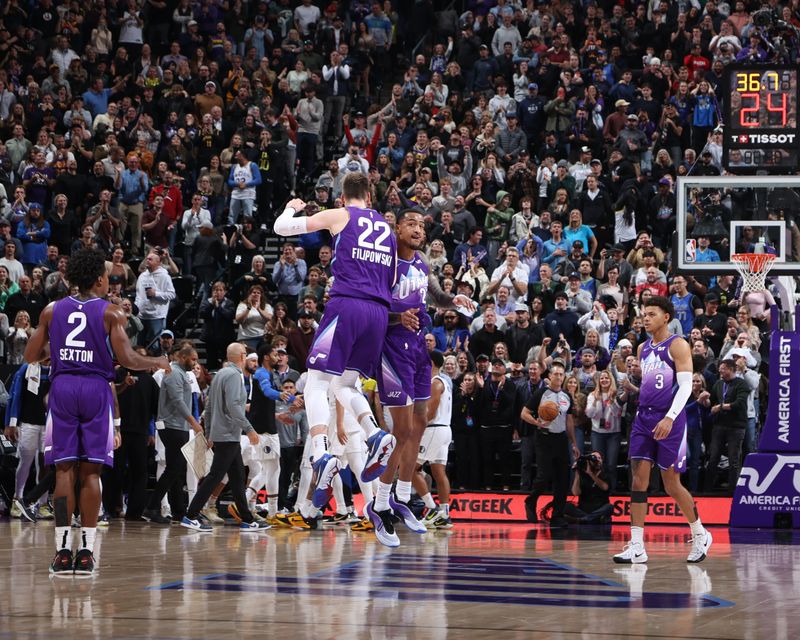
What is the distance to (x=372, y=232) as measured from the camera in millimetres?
10047

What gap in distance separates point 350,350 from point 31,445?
855cm

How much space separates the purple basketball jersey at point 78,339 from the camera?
9.46m

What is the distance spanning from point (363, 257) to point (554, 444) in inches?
A: 308

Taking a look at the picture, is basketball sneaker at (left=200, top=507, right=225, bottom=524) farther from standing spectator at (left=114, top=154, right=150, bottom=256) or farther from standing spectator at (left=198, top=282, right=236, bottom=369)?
standing spectator at (left=114, top=154, right=150, bottom=256)

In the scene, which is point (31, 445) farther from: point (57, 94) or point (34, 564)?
Answer: point (57, 94)

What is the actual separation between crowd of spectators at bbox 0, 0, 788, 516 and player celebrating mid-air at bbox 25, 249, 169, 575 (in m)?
7.84

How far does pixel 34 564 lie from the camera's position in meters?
10.2

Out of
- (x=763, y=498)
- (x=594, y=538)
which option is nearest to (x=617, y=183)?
(x=763, y=498)

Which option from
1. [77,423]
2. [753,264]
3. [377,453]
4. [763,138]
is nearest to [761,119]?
[763,138]

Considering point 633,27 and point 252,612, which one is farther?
point 633,27

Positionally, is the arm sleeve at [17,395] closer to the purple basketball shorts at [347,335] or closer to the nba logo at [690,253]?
the purple basketball shorts at [347,335]

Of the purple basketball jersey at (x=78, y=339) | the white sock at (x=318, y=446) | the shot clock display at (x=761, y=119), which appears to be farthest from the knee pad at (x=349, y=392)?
the shot clock display at (x=761, y=119)

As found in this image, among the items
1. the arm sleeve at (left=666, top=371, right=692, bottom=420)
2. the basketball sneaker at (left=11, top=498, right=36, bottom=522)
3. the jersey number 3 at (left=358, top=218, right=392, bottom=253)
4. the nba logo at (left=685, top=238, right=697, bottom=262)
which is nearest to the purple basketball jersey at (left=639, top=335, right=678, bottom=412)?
the arm sleeve at (left=666, top=371, right=692, bottom=420)

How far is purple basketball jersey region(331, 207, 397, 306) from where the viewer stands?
995 cm
